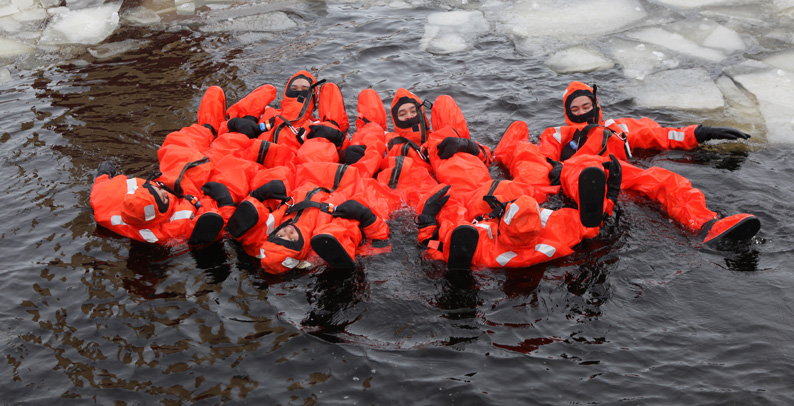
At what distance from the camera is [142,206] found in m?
4.42

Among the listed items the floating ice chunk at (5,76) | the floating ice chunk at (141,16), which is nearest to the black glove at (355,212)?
the floating ice chunk at (5,76)

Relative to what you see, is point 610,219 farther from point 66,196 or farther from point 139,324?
point 66,196

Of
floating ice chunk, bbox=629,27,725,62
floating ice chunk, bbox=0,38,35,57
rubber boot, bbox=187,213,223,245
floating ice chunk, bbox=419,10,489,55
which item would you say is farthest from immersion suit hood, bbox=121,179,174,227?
floating ice chunk, bbox=629,27,725,62

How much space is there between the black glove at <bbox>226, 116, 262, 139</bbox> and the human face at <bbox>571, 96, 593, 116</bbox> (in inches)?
120

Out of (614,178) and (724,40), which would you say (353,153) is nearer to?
(614,178)

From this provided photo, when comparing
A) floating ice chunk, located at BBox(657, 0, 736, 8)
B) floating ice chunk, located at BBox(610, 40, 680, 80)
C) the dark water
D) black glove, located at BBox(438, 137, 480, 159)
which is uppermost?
floating ice chunk, located at BBox(657, 0, 736, 8)

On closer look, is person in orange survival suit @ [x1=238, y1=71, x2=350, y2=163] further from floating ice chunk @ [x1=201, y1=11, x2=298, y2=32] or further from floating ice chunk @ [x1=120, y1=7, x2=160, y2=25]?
floating ice chunk @ [x1=120, y1=7, x2=160, y2=25]

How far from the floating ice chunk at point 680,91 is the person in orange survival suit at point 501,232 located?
279cm

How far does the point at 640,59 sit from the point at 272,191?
5025 mm

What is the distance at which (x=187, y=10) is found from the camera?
390 inches

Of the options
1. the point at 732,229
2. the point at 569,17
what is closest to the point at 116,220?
the point at 732,229

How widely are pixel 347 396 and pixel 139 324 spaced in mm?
1572

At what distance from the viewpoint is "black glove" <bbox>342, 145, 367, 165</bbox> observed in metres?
5.53

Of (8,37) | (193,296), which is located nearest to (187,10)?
(8,37)
